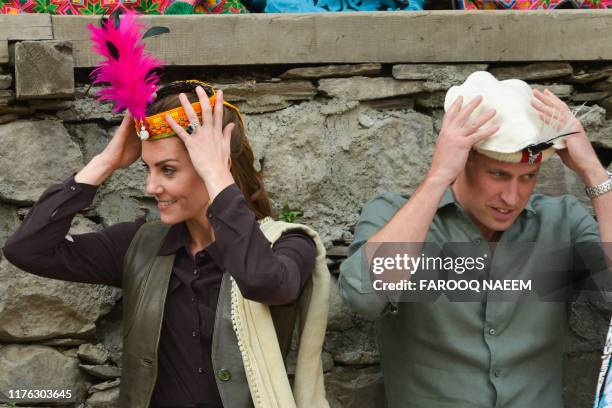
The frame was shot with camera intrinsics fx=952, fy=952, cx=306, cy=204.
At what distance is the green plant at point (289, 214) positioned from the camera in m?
3.59

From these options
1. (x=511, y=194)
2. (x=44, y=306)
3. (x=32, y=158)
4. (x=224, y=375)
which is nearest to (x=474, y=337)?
(x=511, y=194)

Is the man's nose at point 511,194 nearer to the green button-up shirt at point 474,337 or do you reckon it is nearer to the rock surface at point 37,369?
the green button-up shirt at point 474,337

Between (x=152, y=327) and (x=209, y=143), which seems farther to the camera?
(x=152, y=327)

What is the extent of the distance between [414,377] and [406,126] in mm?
1007

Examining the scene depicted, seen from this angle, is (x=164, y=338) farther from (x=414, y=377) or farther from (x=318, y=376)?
(x=414, y=377)

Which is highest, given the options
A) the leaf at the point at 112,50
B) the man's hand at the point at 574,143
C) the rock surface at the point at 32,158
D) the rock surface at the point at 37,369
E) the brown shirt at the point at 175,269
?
the leaf at the point at 112,50

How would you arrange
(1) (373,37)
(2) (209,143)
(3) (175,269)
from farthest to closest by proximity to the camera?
(1) (373,37) < (3) (175,269) < (2) (209,143)

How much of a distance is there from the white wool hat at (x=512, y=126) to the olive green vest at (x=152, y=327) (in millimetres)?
854

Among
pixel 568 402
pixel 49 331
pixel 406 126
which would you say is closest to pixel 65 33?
pixel 49 331

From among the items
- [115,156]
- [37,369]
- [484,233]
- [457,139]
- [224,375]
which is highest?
[457,139]

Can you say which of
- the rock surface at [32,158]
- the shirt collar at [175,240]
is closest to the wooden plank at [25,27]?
the rock surface at [32,158]

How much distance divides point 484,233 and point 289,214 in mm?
770

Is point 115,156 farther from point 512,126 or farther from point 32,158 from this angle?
point 512,126

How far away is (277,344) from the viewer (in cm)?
297
